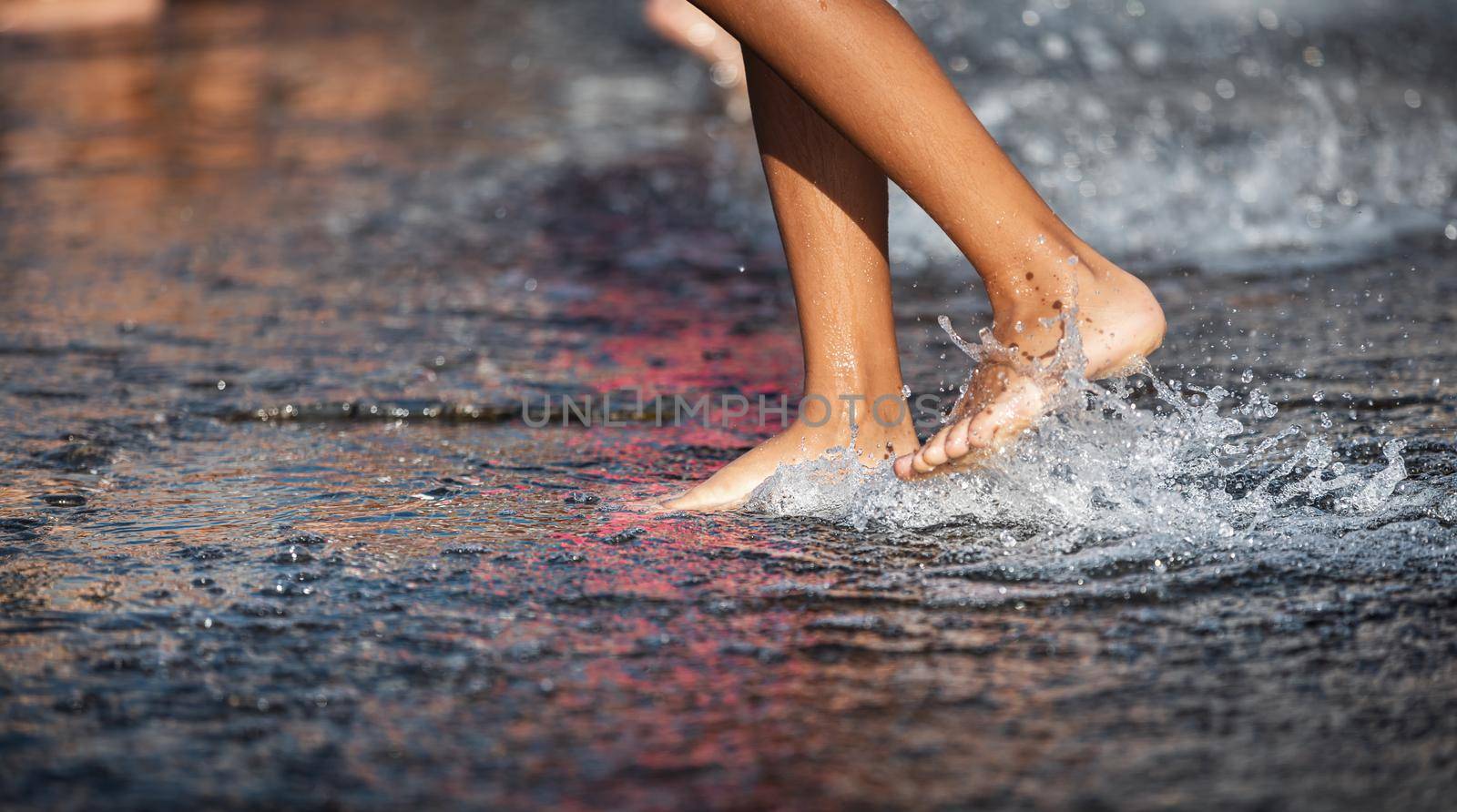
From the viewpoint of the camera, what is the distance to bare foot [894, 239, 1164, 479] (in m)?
1.81

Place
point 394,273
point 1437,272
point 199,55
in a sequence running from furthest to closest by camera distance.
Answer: point 199,55 → point 394,273 → point 1437,272

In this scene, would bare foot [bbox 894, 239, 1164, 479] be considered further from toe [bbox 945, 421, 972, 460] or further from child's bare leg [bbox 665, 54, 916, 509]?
child's bare leg [bbox 665, 54, 916, 509]

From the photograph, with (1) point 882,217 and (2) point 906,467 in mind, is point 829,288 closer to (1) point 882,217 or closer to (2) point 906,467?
(1) point 882,217

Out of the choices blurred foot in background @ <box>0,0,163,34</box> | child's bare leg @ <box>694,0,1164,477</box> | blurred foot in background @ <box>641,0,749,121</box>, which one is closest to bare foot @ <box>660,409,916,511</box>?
child's bare leg @ <box>694,0,1164,477</box>

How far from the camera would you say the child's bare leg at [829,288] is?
1969mm

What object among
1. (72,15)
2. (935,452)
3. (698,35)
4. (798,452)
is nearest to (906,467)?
(935,452)

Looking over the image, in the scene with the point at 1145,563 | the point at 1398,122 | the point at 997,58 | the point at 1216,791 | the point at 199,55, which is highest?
the point at 199,55

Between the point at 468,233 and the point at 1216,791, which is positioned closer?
the point at 1216,791

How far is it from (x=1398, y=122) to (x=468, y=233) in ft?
9.80

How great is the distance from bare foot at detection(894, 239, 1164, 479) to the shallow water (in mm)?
74

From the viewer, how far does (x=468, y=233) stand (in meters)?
4.11

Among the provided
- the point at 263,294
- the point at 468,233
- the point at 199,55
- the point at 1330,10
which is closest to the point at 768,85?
the point at 263,294

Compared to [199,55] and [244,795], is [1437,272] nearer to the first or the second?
[244,795]

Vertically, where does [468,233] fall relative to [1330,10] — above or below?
below
